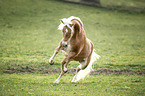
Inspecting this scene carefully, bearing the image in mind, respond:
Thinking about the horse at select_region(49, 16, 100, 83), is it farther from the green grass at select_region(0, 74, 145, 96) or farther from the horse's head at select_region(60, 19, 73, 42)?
the green grass at select_region(0, 74, 145, 96)

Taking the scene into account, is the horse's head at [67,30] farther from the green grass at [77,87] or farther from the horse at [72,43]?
the green grass at [77,87]

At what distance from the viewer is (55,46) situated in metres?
16.4

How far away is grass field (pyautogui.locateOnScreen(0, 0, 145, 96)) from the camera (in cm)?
745

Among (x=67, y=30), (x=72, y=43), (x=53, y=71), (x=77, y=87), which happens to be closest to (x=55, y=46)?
(x=53, y=71)

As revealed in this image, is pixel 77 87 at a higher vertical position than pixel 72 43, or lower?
lower

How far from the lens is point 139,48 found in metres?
16.9

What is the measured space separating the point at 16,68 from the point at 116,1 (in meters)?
24.4

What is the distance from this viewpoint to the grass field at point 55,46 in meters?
7.45

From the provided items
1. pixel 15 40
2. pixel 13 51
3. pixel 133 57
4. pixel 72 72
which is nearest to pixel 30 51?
pixel 13 51

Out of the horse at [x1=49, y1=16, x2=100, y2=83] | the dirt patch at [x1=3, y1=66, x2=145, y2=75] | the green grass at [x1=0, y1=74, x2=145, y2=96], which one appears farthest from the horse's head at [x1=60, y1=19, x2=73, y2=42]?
the dirt patch at [x1=3, y1=66, x2=145, y2=75]

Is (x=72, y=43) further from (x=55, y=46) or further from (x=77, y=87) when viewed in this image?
(x=55, y=46)

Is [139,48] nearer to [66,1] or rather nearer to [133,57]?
[133,57]

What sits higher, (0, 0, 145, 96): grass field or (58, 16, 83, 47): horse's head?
(58, 16, 83, 47): horse's head

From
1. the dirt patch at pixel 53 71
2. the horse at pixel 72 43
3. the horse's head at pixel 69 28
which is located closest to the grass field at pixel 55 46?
the dirt patch at pixel 53 71
